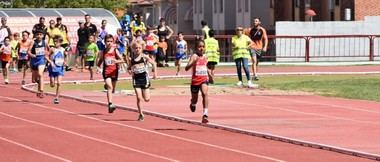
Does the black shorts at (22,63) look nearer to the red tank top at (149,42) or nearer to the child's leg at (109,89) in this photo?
the red tank top at (149,42)

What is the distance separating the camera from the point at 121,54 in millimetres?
26953

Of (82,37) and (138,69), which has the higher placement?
(82,37)

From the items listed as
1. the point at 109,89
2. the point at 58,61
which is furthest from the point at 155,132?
the point at 58,61

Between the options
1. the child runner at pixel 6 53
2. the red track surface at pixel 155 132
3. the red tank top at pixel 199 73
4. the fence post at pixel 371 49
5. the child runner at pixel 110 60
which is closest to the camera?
the red track surface at pixel 155 132

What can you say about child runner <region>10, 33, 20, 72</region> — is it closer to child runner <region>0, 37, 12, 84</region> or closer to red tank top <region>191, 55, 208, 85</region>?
child runner <region>0, 37, 12, 84</region>

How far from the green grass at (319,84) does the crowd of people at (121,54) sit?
0.73m

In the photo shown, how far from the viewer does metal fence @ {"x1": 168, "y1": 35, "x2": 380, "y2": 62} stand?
1710 inches

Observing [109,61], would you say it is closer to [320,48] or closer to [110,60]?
[110,60]

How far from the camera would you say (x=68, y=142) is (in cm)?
1612

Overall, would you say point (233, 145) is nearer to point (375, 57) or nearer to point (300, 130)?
point (300, 130)

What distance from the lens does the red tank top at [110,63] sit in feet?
71.8

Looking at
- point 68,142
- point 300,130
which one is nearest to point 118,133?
point 68,142

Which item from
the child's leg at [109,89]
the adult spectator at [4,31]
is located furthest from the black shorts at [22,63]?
the child's leg at [109,89]

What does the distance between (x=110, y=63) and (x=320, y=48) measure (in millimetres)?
23122
